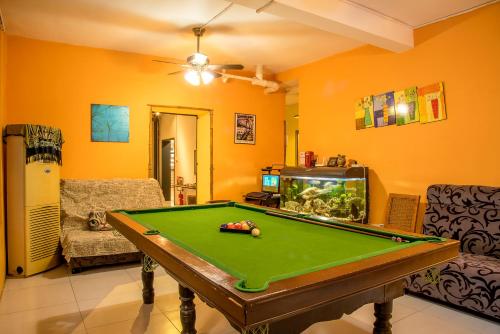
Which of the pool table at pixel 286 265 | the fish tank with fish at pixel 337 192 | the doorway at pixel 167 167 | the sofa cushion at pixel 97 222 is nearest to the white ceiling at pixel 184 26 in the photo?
the fish tank with fish at pixel 337 192

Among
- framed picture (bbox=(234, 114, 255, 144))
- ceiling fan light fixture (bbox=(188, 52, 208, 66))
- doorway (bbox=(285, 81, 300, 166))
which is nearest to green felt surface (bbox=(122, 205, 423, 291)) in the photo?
ceiling fan light fixture (bbox=(188, 52, 208, 66))

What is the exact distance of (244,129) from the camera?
5.73 metres

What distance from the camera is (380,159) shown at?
4.14 meters

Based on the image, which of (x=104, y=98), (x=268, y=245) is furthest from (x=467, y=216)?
(x=104, y=98)

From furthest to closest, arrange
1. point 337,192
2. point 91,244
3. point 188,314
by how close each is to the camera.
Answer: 1. point 337,192
2. point 91,244
3. point 188,314

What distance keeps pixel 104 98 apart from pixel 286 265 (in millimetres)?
4118

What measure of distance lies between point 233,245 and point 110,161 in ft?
11.5

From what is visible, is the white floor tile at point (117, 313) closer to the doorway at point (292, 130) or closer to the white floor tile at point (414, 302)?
the white floor tile at point (414, 302)

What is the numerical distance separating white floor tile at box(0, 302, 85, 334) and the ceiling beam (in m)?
2.83

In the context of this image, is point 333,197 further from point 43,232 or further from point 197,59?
point 43,232

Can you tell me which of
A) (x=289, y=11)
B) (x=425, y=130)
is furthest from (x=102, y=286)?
(x=425, y=130)

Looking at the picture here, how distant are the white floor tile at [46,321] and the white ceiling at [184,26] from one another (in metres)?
2.86

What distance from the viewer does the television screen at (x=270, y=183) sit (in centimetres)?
533

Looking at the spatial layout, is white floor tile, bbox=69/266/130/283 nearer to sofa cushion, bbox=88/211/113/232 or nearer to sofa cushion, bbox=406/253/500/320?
sofa cushion, bbox=88/211/113/232
